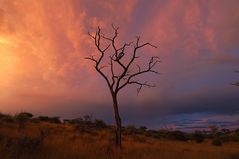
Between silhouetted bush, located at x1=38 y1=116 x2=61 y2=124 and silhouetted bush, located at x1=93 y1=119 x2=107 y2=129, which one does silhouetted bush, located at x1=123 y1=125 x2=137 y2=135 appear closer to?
silhouetted bush, located at x1=93 y1=119 x2=107 y2=129

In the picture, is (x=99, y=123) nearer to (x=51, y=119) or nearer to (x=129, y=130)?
(x=129, y=130)

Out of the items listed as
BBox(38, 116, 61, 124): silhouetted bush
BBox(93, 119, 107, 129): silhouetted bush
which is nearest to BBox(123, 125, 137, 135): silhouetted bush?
BBox(93, 119, 107, 129): silhouetted bush

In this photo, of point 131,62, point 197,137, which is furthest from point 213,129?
point 131,62

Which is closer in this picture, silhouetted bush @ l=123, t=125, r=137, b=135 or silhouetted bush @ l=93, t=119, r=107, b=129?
silhouetted bush @ l=123, t=125, r=137, b=135

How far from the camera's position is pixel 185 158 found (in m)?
16.2

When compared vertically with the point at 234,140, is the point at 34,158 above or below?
below

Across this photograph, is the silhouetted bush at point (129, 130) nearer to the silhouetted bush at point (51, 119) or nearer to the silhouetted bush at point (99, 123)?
the silhouetted bush at point (99, 123)

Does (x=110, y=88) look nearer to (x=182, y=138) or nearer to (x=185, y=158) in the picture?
(x=185, y=158)

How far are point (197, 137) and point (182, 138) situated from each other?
105 inches

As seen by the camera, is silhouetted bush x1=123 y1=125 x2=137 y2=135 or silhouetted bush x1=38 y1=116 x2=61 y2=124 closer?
silhouetted bush x1=123 y1=125 x2=137 y2=135

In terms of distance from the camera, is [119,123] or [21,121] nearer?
[119,123]

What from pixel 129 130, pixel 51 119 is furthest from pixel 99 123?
pixel 51 119

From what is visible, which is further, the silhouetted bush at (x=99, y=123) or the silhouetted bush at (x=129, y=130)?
the silhouetted bush at (x=99, y=123)

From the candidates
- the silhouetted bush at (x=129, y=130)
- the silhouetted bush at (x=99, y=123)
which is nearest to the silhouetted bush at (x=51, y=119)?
the silhouetted bush at (x=99, y=123)
